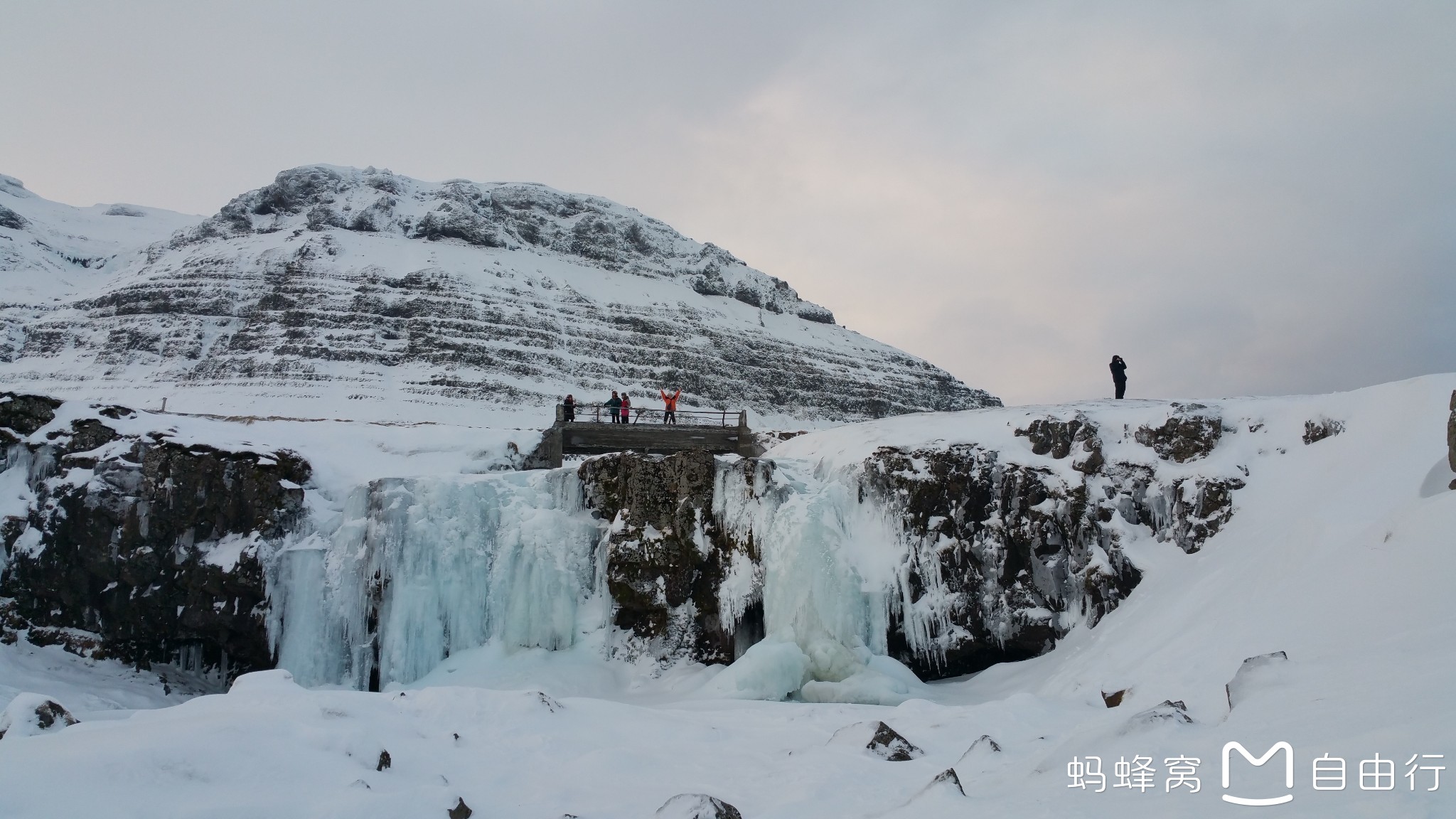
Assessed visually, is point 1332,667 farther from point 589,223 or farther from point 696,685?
point 589,223

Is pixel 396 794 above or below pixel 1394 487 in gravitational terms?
below

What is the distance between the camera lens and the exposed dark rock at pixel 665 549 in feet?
54.8

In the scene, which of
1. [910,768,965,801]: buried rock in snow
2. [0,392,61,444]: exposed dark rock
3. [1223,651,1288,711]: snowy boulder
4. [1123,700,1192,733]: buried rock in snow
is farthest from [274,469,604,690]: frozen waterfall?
[1223,651,1288,711]: snowy boulder

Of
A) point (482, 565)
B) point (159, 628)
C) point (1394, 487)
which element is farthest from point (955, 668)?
point (159, 628)

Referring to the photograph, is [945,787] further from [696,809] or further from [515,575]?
[515,575]

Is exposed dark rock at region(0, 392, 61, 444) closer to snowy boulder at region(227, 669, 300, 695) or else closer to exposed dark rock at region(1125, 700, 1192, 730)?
snowy boulder at region(227, 669, 300, 695)

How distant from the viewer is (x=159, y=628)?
1642 cm

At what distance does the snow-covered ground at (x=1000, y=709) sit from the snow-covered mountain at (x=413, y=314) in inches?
979

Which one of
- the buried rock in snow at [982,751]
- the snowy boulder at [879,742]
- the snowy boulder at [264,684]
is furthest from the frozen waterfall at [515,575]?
the snowy boulder at [264,684]

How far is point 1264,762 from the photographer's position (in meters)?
5.16

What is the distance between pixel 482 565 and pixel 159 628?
6198 mm

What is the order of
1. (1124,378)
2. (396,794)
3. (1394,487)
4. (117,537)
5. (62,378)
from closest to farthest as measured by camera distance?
1. (396,794)
2. (1394,487)
3. (117,537)
4. (1124,378)
5. (62,378)

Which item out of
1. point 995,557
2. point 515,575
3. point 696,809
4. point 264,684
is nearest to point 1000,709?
point 995,557

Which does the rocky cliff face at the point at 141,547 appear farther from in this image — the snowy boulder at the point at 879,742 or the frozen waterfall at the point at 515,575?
the snowy boulder at the point at 879,742
